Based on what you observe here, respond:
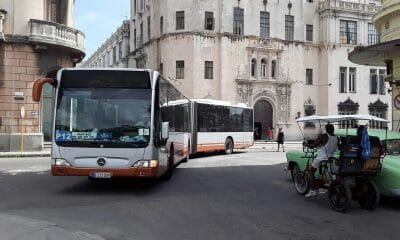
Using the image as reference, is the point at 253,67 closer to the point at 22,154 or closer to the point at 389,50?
the point at 22,154

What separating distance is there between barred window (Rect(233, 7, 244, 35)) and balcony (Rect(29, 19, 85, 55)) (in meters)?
22.3

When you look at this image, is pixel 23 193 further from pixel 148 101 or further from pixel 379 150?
pixel 379 150

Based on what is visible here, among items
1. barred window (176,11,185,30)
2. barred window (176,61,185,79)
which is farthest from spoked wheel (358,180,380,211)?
barred window (176,11,185,30)

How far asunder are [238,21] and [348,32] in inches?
488

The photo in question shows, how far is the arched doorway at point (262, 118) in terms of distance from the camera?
50.6 meters

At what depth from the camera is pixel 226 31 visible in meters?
48.8

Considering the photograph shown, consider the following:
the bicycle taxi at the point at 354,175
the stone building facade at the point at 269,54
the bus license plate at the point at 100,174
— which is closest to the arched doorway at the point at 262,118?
the stone building facade at the point at 269,54

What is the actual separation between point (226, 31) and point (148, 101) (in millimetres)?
37536

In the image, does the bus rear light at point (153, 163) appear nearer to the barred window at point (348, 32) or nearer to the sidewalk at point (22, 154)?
the sidewalk at point (22, 154)

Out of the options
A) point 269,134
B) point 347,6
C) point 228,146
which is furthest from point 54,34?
point 347,6

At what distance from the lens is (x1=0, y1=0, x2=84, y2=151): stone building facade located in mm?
27469

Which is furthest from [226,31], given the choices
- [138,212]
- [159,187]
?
[138,212]

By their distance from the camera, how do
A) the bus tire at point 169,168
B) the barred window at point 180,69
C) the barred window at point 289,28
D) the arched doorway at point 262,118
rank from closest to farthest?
the bus tire at point 169,168
the barred window at point 180,69
the arched doorway at point 262,118
the barred window at point 289,28

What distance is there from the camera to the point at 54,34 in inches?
1125
